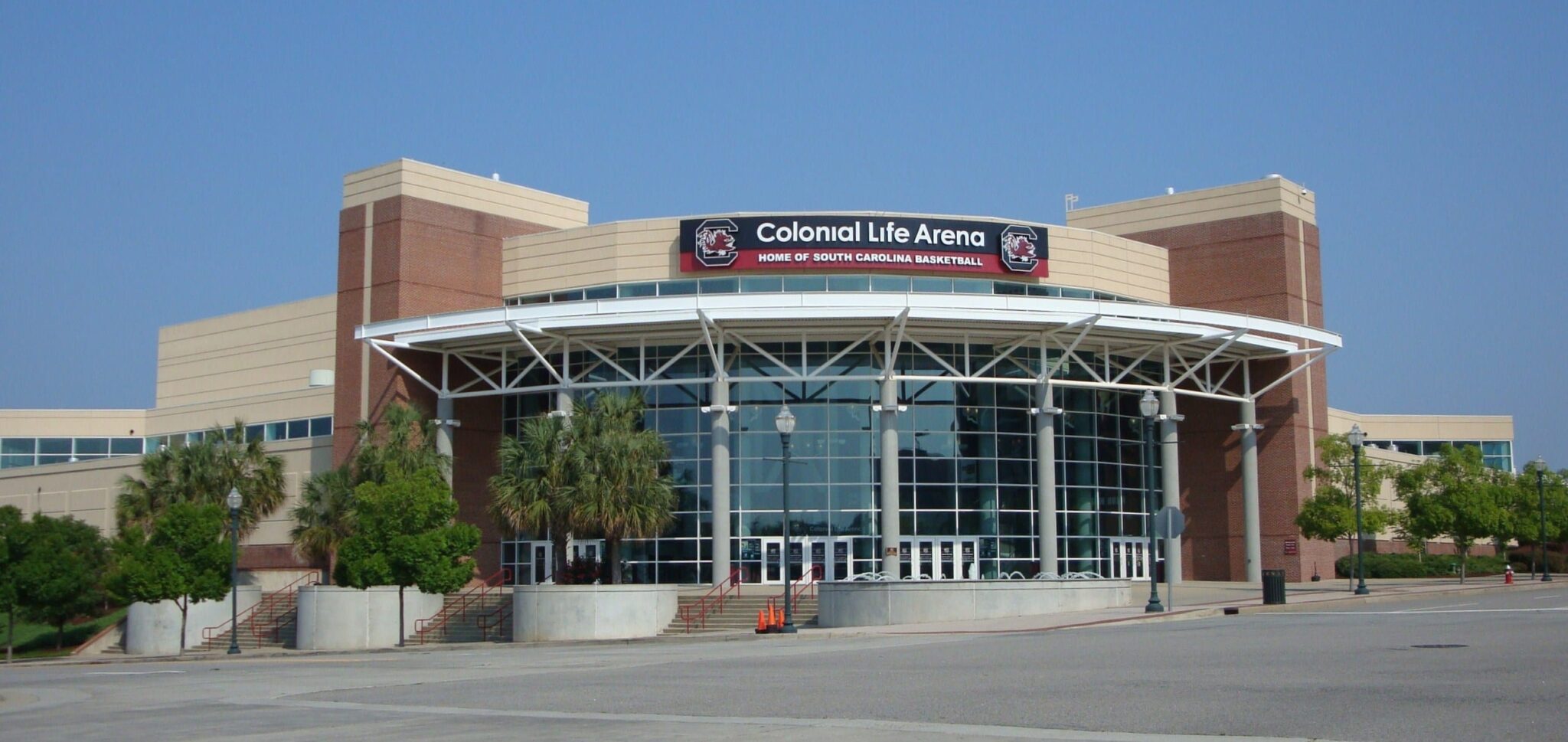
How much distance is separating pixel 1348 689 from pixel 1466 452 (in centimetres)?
5377

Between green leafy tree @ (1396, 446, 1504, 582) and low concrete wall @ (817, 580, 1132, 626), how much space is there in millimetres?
25145

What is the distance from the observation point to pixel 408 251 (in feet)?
190

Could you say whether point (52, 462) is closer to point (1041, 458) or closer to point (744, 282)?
point (744, 282)

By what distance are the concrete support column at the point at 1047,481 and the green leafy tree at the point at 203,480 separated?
89.7ft

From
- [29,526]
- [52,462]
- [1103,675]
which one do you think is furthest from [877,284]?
[52,462]

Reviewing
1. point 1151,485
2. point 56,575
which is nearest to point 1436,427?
point 1151,485

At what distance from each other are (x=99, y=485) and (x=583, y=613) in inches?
1470

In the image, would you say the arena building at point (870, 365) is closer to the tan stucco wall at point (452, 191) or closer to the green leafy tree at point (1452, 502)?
the tan stucco wall at point (452, 191)

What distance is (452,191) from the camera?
5953cm

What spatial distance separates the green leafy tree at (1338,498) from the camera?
54469 millimetres

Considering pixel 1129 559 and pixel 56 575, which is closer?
pixel 56 575

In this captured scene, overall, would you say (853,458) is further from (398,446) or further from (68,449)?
(68,449)

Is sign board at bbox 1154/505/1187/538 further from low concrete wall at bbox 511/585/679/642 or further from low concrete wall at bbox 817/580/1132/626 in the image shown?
low concrete wall at bbox 511/585/679/642

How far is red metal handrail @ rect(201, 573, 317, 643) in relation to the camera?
169 ft
